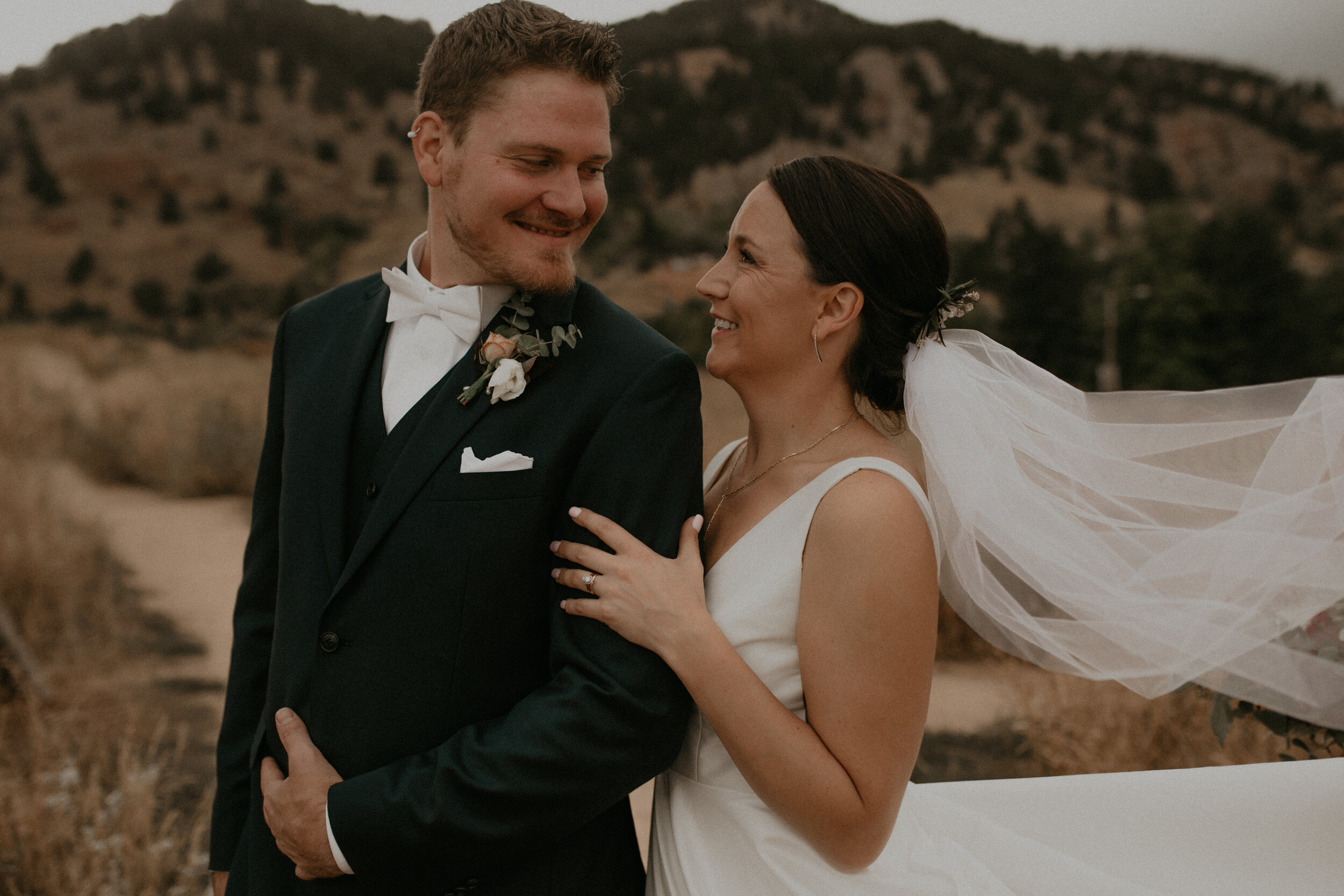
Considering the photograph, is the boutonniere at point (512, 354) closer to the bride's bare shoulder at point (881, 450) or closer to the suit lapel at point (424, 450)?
the suit lapel at point (424, 450)

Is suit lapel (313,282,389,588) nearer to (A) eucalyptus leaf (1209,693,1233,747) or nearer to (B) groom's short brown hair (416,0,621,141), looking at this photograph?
(B) groom's short brown hair (416,0,621,141)

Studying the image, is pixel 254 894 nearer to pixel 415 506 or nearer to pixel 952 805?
pixel 415 506

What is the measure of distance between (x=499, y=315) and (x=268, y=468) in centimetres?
63

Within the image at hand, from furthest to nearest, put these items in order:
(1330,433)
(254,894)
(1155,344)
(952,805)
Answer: (1155,344), (952,805), (1330,433), (254,894)

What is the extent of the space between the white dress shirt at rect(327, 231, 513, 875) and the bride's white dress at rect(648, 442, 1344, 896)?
2.34 ft

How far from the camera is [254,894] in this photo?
1720 millimetres

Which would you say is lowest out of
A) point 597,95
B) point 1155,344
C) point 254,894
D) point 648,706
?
point 1155,344

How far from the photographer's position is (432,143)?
6.05 ft

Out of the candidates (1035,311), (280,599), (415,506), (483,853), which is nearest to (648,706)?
(483,853)

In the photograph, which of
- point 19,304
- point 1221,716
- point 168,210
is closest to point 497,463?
point 1221,716

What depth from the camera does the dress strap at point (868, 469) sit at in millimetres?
1821

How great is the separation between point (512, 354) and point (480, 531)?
1.10 ft

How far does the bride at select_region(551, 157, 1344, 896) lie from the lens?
168cm

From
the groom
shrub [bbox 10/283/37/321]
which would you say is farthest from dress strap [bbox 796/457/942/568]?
shrub [bbox 10/283/37/321]
